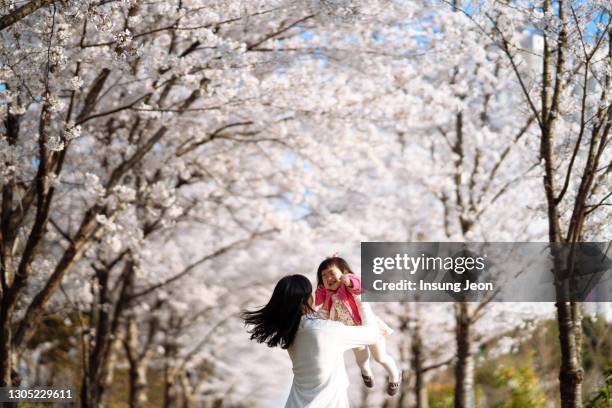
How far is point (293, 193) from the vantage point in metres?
12.9

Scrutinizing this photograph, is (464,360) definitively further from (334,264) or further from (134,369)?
(334,264)

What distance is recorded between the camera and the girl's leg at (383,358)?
489 centimetres

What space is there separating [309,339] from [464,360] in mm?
8149

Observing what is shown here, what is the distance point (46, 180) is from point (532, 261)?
7388mm

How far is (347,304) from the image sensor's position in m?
5.35

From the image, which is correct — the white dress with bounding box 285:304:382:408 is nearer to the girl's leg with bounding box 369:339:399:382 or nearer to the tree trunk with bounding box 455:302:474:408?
the girl's leg with bounding box 369:339:399:382

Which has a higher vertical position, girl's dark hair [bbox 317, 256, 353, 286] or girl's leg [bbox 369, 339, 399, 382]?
girl's dark hair [bbox 317, 256, 353, 286]

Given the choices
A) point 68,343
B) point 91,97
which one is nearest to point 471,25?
point 91,97

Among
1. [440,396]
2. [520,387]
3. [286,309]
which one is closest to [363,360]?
[286,309]

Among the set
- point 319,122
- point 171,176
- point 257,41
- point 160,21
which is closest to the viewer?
point 160,21

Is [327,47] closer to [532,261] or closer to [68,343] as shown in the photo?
[532,261]

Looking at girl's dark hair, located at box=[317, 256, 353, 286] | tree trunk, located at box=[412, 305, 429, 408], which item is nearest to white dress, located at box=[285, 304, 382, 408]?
girl's dark hair, located at box=[317, 256, 353, 286]

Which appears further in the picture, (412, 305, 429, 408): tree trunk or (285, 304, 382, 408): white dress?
(412, 305, 429, 408): tree trunk

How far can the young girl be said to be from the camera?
502 cm
